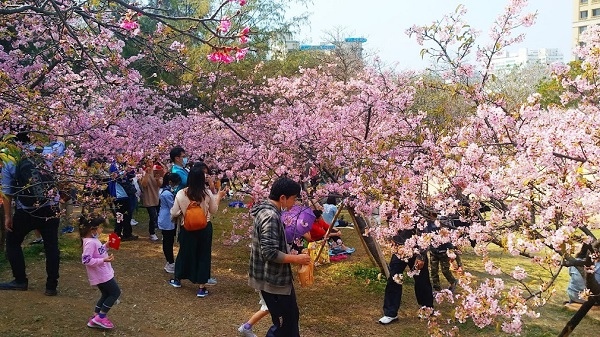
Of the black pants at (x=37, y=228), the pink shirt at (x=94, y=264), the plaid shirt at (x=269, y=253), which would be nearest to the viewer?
the plaid shirt at (x=269, y=253)

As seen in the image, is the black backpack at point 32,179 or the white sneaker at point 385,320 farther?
the white sneaker at point 385,320

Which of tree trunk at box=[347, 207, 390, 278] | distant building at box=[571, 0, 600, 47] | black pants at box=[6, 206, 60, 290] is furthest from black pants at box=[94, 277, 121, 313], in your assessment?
distant building at box=[571, 0, 600, 47]

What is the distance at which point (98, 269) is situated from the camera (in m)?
4.77

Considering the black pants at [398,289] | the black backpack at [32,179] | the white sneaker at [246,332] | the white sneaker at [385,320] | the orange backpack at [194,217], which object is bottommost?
the white sneaker at [385,320]

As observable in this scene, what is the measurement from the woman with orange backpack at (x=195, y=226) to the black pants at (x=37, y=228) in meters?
1.25

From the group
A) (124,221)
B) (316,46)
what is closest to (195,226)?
(124,221)

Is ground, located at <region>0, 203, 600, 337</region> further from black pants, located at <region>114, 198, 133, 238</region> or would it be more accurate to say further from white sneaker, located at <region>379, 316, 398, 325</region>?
black pants, located at <region>114, 198, 133, 238</region>

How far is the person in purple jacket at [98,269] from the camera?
4.76 meters

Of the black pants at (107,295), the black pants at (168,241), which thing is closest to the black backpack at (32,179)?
the black pants at (107,295)

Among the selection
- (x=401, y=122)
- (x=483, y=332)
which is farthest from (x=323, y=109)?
(x=483, y=332)

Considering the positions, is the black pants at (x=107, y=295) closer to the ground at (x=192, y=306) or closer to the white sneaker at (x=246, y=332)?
the ground at (x=192, y=306)

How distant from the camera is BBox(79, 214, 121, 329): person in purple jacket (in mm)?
4758

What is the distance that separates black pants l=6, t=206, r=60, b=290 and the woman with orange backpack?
1.25 m

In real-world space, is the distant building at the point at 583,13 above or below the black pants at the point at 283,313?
above
